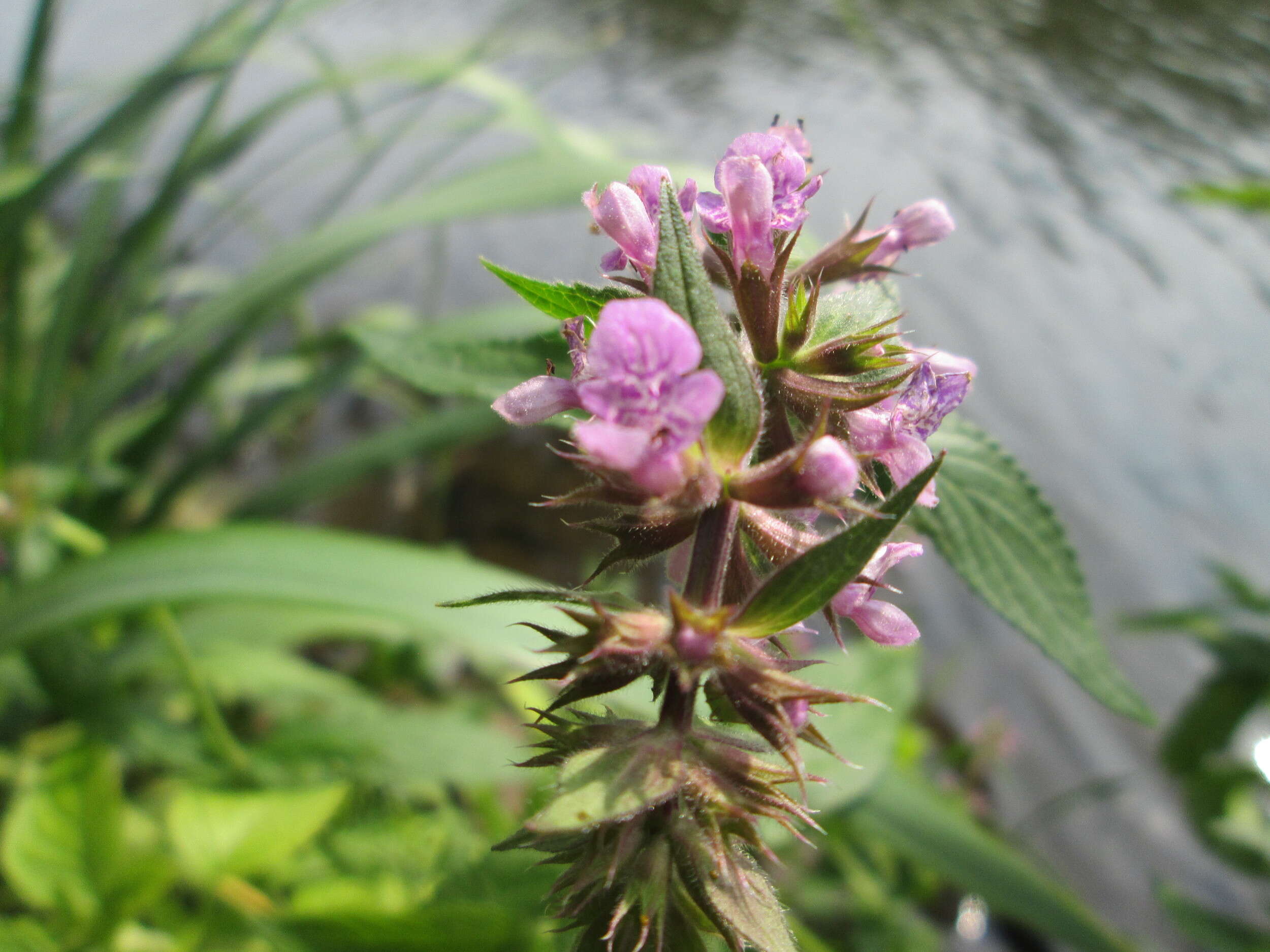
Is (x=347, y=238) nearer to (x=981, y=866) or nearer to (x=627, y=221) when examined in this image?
(x=627, y=221)

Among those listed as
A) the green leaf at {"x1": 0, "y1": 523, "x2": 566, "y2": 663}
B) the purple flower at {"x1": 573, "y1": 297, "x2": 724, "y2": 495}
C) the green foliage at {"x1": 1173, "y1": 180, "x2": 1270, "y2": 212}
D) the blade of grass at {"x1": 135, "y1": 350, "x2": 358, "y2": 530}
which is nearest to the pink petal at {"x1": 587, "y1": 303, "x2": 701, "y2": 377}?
the purple flower at {"x1": 573, "y1": 297, "x2": 724, "y2": 495}

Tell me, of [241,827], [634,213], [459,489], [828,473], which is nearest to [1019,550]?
[828,473]

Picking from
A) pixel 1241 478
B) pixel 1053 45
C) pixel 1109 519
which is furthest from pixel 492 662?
pixel 1053 45

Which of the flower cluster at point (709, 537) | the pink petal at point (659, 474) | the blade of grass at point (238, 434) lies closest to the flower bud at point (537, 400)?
the flower cluster at point (709, 537)

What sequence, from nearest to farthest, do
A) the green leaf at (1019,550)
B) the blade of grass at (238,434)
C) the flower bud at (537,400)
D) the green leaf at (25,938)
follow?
1. the flower bud at (537,400)
2. the green leaf at (1019,550)
3. the green leaf at (25,938)
4. the blade of grass at (238,434)

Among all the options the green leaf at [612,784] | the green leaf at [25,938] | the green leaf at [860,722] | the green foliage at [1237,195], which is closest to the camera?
the green leaf at [612,784]

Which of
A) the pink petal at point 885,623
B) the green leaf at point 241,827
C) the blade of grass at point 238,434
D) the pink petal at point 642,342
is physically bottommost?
the blade of grass at point 238,434

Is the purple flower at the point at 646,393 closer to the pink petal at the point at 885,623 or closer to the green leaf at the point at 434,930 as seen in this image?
the pink petal at the point at 885,623
